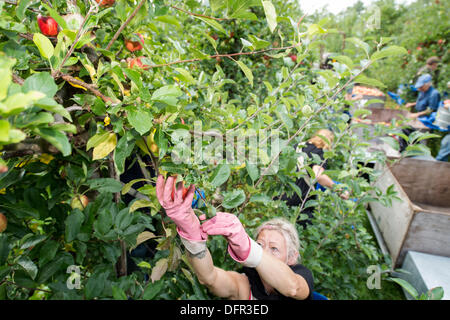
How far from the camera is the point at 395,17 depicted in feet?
48.0

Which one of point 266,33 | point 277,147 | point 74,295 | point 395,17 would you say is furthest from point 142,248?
point 395,17

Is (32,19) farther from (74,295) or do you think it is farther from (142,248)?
(142,248)

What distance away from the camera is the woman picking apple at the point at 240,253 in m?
0.89

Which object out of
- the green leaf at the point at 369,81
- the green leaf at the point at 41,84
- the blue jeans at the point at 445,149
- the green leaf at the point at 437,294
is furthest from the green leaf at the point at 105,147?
the blue jeans at the point at 445,149

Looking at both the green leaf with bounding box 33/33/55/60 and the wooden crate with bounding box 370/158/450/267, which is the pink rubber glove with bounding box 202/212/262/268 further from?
the wooden crate with bounding box 370/158/450/267

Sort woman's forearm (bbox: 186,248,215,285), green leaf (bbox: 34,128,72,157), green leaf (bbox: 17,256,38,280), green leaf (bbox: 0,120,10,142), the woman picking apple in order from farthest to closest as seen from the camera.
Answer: woman's forearm (bbox: 186,248,215,285), the woman picking apple, green leaf (bbox: 17,256,38,280), green leaf (bbox: 34,128,72,157), green leaf (bbox: 0,120,10,142)

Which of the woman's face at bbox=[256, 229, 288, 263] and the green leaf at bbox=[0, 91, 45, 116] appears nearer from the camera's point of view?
the green leaf at bbox=[0, 91, 45, 116]

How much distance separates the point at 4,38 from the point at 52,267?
28.6 inches

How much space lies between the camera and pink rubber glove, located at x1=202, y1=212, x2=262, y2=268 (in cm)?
97

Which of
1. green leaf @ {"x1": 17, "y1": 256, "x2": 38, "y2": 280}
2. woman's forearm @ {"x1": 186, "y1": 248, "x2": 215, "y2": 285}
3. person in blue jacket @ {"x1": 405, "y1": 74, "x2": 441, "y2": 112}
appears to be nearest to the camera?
green leaf @ {"x1": 17, "y1": 256, "x2": 38, "y2": 280}

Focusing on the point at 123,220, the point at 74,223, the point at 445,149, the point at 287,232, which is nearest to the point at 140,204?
the point at 123,220

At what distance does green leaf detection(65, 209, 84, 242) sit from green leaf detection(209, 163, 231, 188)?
1.53 feet

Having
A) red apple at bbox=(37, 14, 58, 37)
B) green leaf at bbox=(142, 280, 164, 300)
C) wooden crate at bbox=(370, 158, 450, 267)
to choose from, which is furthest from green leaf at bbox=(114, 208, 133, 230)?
wooden crate at bbox=(370, 158, 450, 267)

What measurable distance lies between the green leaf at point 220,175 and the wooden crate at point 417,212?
158 cm
